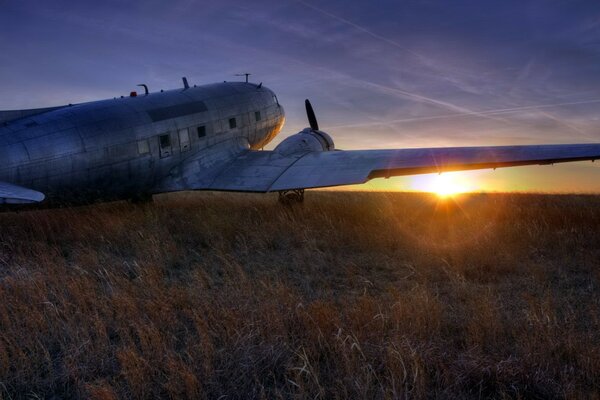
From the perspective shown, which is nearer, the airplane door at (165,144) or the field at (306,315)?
the field at (306,315)

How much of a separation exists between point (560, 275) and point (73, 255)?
858cm

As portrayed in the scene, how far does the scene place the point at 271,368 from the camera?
12.5 ft

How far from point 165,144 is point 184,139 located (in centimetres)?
72

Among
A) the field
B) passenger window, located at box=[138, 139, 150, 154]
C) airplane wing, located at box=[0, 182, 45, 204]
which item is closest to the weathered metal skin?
passenger window, located at box=[138, 139, 150, 154]

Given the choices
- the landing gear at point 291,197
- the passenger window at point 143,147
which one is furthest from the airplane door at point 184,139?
the landing gear at point 291,197

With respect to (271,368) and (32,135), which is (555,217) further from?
(32,135)

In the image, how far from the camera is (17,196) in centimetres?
781

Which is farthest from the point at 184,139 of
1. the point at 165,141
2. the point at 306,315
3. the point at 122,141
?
the point at 306,315

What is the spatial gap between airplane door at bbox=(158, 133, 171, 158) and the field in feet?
10.8

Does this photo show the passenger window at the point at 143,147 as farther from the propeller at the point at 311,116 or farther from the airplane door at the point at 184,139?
the propeller at the point at 311,116

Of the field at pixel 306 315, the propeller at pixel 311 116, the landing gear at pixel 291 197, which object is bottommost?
the field at pixel 306 315

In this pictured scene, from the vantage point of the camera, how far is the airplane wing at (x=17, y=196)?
7.68 m

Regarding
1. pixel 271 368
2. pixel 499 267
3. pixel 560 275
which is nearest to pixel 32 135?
pixel 271 368

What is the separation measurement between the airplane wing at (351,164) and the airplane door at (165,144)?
816mm
